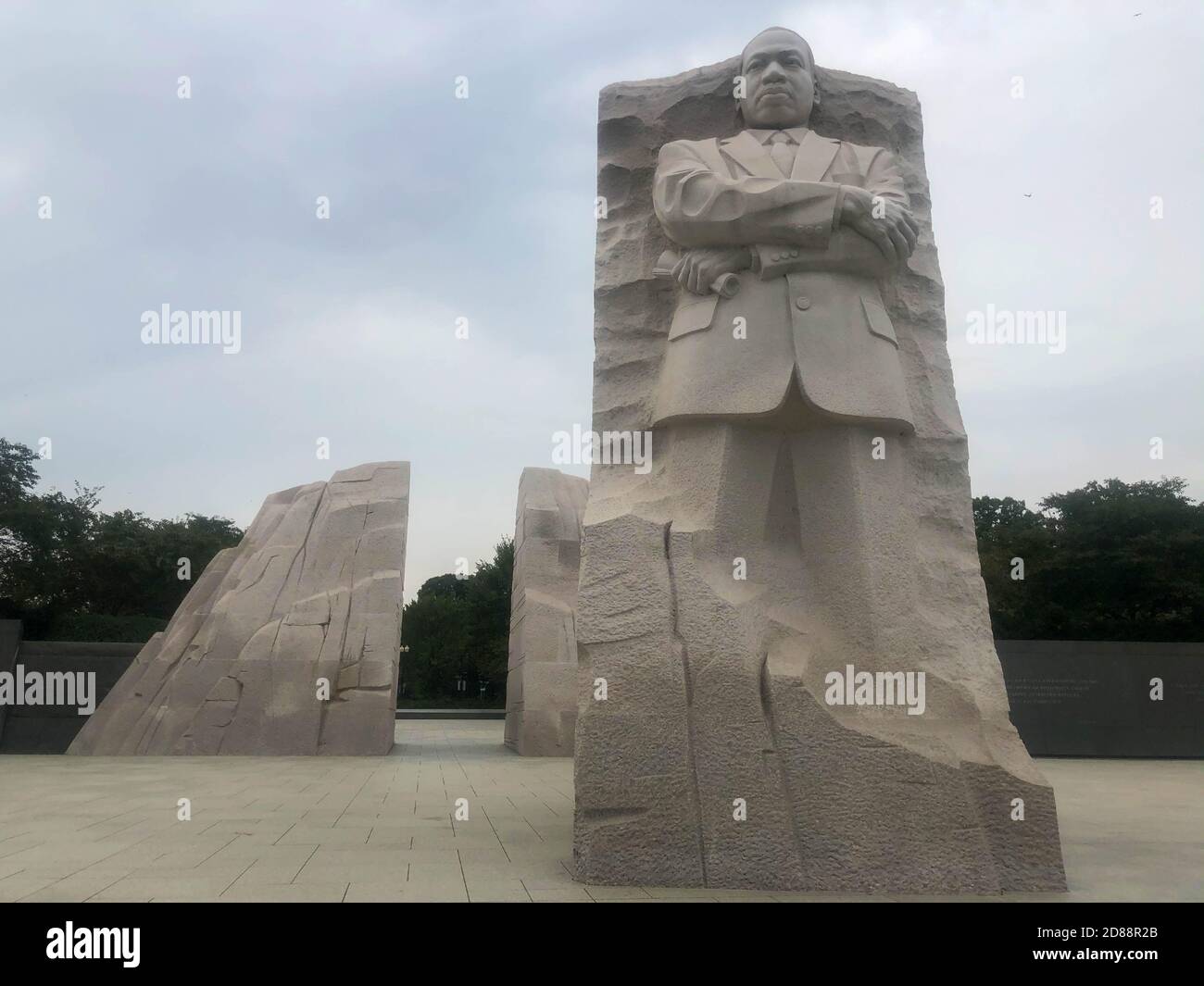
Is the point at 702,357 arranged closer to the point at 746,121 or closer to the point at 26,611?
the point at 746,121

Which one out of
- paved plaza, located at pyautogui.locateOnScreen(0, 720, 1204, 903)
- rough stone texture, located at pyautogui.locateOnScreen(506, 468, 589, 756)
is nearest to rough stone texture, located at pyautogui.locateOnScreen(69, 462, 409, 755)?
paved plaza, located at pyautogui.locateOnScreen(0, 720, 1204, 903)

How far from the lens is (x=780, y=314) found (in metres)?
4.90

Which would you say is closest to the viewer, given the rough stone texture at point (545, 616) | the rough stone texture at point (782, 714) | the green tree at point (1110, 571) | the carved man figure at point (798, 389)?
the rough stone texture at point (782, 714)

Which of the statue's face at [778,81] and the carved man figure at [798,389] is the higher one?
the statue's face at [778,81]

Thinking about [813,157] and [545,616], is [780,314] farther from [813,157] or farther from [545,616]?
[545,616]

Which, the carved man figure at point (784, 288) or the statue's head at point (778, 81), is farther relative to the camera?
the statue's head at point (778, 81)

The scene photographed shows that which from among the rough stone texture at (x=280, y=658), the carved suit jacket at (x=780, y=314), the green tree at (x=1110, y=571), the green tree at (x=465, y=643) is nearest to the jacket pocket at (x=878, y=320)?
the carved suit jacket at (x=780, y=314)

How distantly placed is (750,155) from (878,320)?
1128 millimetres

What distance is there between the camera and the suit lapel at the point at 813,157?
203 inches

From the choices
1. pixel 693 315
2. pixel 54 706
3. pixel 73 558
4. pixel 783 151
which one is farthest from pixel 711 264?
pixel 73 558

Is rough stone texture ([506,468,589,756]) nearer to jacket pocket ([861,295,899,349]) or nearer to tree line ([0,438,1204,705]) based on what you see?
jacket pocket ([861,295,899,349])

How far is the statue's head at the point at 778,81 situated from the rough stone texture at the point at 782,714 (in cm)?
112

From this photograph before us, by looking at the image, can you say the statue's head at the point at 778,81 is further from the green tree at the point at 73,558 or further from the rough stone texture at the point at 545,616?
the green tree at the point at 73,558
